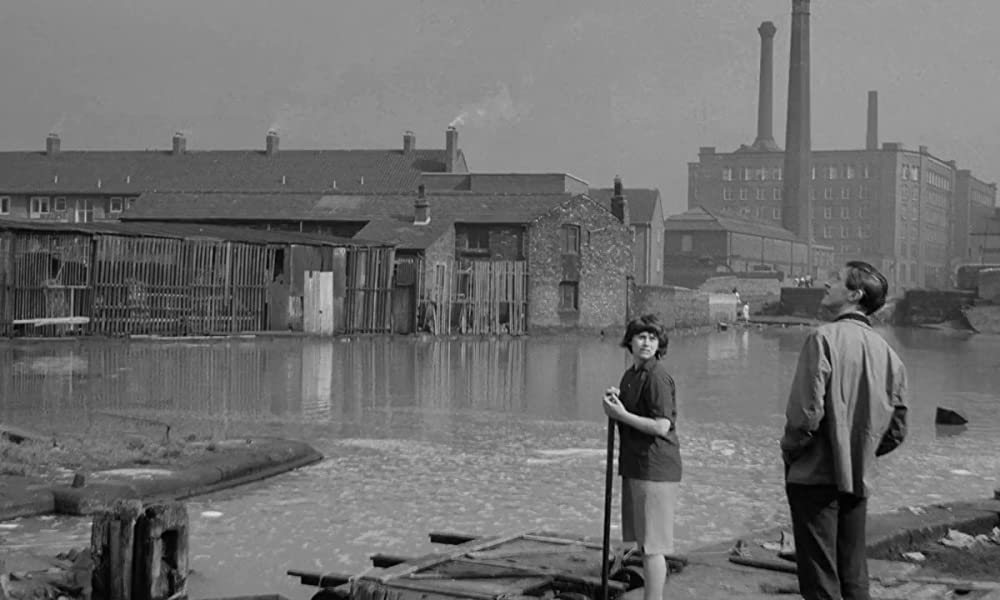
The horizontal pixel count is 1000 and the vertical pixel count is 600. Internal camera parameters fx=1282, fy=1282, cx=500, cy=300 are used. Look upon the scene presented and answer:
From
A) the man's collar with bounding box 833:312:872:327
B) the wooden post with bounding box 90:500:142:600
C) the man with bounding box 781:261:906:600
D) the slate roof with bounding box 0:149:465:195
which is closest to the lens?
the man with bounding box 781:261:906:600

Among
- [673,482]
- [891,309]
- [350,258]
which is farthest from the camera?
[891,309]

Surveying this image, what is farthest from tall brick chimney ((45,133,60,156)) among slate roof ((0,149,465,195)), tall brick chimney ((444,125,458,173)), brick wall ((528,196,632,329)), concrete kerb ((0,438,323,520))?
concrete kerb ((0,438,323,520))

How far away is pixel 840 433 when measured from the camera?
19.0 feet

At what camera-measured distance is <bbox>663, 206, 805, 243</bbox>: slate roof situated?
292ft

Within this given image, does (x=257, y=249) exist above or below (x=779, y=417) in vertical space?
above

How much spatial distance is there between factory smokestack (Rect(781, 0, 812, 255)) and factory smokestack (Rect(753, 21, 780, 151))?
39.9 ft

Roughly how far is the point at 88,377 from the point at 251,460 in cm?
1187

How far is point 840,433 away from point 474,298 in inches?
1609

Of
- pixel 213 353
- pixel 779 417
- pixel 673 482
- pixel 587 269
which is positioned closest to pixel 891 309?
pixel 587 269

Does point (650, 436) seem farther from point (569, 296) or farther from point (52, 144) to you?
point (52, 144)

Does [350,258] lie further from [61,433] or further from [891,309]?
[891,309]

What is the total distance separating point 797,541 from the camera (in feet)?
19.6

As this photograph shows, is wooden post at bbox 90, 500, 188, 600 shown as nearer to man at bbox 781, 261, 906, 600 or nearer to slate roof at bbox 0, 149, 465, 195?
man at bbox 781, 261, 906, 600

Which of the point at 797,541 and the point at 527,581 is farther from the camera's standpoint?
the point at 527,581
